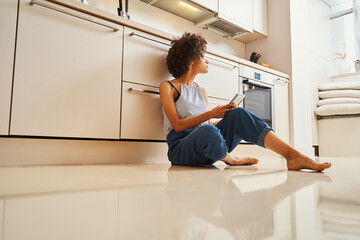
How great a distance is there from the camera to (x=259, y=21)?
354 centimetres

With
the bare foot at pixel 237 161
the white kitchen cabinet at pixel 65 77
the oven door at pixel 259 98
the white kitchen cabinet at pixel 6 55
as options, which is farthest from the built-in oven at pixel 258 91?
the white kitchen cabinet at pixel 6 55

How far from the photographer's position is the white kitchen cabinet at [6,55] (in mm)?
1484

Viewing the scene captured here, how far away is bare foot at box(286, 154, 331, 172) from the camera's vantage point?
1.36 meters

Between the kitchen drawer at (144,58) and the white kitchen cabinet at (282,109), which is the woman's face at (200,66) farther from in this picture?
the white kitchen cabinet at (282,109)

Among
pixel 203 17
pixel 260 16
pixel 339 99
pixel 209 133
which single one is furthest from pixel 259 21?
pixel 209 133

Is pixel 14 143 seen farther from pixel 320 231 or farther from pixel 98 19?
pixel 320 231

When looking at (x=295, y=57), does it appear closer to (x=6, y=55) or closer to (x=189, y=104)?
(x=189, y=104)

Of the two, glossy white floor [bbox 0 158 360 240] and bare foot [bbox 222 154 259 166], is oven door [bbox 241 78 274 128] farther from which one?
glossy white floor [bbox 0 158 360 240]

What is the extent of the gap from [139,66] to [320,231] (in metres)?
→ 1.79

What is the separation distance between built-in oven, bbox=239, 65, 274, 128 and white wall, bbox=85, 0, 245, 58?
0.65 meters

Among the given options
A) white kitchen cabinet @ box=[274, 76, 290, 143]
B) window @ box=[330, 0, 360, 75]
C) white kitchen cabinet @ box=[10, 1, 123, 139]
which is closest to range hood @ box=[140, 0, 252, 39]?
white kitchen cabinet @ box=[274, 76, 290, 143]

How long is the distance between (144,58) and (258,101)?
1417 mm

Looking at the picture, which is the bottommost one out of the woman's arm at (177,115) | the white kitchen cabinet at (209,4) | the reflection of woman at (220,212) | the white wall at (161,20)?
the reflection of woman at (220,212)

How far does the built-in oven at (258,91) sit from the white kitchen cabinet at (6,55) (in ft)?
6.32
